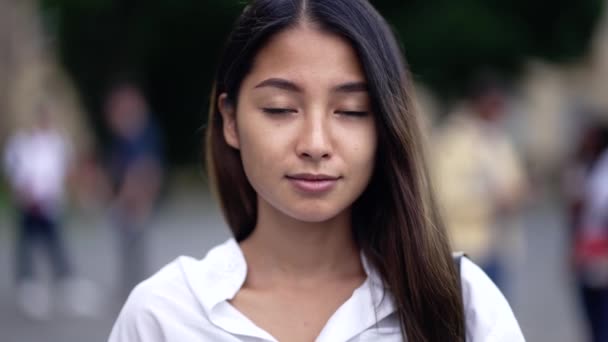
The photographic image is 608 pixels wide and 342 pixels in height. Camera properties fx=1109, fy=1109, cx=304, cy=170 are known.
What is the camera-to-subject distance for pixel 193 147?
2150 cm

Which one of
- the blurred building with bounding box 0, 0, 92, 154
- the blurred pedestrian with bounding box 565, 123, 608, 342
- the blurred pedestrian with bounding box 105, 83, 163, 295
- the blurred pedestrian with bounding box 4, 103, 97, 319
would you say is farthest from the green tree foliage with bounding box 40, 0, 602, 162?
the blurred pedestrian with bounding box 565, 123, 608, 342

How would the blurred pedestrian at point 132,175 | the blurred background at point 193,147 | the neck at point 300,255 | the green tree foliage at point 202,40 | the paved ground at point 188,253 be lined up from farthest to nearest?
the green tree foliage at point 202,40
the blurred pedestrian at point 132,175
the paved ground at point 188,253
the blurred background at point 193,147
the neck at point 300,255

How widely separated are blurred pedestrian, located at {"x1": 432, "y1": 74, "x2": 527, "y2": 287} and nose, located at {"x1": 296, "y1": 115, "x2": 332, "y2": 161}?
4541mm

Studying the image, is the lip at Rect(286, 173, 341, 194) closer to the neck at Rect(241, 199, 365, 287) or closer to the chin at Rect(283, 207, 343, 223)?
the chin at Rect(283, 207, 343, 223)

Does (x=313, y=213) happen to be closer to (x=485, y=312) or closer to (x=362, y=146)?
(x=362, y=146)

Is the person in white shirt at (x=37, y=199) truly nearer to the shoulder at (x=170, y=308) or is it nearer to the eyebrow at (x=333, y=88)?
the shoulder at (x=170, y=308)

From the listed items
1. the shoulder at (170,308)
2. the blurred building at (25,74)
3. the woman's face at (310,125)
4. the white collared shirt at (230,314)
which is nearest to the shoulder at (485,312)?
the white collared shirt at (230,314)

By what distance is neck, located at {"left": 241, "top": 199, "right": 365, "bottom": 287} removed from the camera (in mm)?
2418

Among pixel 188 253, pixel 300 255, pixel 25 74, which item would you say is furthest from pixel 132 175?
pixel 25 74

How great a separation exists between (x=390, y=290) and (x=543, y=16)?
58.7 ft

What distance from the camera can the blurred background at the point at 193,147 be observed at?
694 centimetres

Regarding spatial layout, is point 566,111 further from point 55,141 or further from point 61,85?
point 55,141

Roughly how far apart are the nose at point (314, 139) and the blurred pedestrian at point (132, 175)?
6943 mm

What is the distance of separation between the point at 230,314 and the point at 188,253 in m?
10.7
